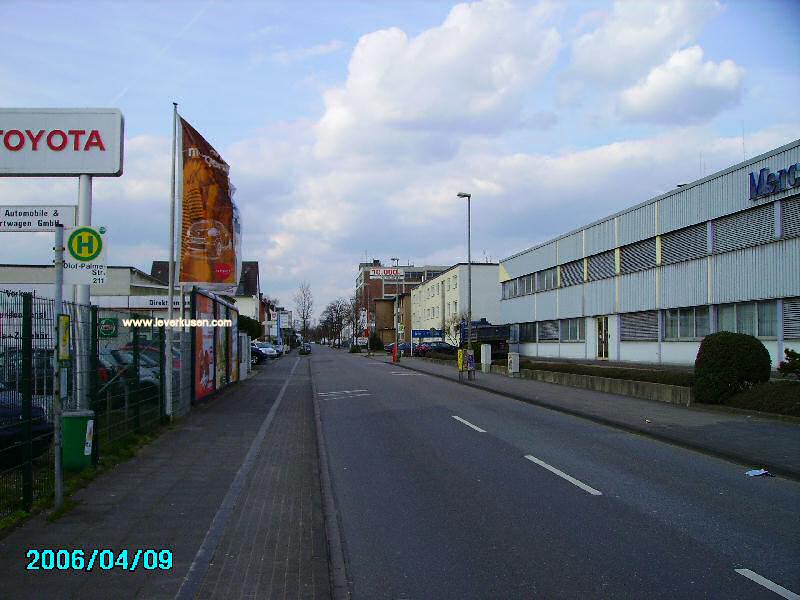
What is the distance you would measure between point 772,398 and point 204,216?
13760mm

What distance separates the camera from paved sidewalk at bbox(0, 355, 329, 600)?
5.05m

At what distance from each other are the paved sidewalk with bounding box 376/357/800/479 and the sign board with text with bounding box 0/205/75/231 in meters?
10.6

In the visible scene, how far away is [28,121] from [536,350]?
40.9 meters

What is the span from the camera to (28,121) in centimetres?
1191

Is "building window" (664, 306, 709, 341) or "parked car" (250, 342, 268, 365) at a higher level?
"building window" (664, 306, 709, 341)

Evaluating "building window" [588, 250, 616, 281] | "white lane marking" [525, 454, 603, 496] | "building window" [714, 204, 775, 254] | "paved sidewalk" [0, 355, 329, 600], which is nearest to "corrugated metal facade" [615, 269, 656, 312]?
"building window" [588, 250, 616, 281]

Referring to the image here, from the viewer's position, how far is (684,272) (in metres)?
30.0

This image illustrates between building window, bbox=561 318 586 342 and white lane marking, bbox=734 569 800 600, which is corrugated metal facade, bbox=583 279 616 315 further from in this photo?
white lane marking, bbox=734 569 800 600

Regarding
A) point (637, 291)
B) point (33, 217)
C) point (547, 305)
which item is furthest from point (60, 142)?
point (547, 305)

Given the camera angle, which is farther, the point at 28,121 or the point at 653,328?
the point at 653,328

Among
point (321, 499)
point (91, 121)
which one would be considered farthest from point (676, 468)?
point (91, 121)

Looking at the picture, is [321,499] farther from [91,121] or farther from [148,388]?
[91,121]

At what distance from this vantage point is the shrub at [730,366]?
16219 millimetres
